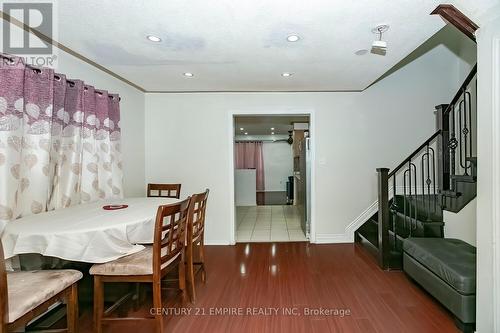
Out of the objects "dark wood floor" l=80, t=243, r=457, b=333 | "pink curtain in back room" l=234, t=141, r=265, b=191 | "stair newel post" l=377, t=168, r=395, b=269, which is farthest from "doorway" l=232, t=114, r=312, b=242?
"stair newel post" l=377, t=168, r=395, b=269

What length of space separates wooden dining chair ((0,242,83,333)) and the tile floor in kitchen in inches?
103

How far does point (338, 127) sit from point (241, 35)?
2.32 m

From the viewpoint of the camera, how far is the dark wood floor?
1943 millimetres

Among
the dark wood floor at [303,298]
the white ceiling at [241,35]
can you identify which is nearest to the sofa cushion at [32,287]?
the dark wood floor at [303,298]

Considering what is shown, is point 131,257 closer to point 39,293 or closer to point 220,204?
point 39,293

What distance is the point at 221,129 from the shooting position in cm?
385

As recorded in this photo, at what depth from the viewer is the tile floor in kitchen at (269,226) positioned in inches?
164

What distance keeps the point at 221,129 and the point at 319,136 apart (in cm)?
148

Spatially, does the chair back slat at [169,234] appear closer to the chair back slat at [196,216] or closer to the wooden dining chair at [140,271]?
the wooden dining chair at [140,271]

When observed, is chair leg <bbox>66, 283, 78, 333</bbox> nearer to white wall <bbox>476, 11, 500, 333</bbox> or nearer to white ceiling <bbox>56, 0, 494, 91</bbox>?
white ceiling <bbox>56, 0, 494, 91</bbox>

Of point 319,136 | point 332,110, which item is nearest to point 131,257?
point 319,136

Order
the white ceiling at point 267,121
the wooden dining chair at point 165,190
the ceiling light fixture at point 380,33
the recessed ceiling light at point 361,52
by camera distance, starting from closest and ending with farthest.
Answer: the ceiling light fixture at point 380,33, the recessed ceiling light at point 361,52, the wooden dining chair at point 165,190, the white ceiling at point 267,121

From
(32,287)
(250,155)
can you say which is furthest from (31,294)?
(250,155)

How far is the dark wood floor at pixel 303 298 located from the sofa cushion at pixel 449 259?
0.33 metres
